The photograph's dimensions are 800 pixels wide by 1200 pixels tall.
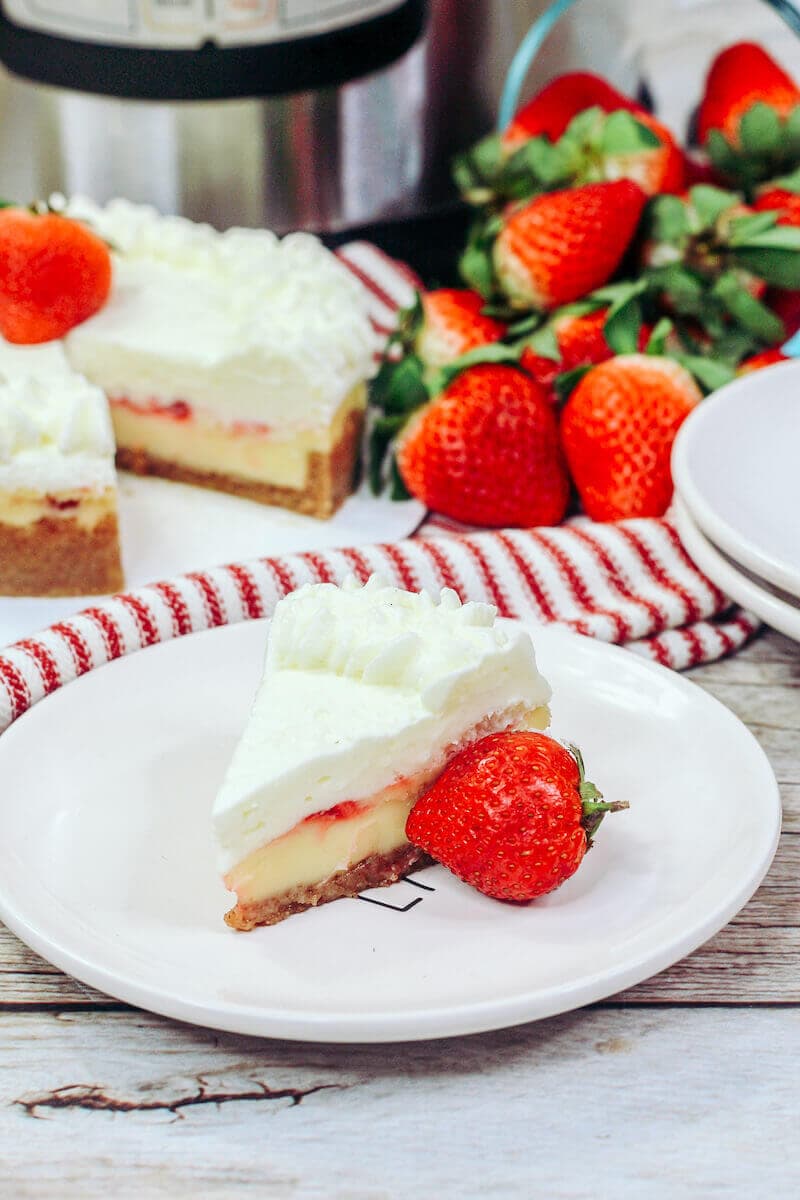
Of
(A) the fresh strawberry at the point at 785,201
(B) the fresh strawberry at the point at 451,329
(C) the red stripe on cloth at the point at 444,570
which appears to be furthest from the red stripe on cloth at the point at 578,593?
(A) the fresh strawberry at the point at 785,201

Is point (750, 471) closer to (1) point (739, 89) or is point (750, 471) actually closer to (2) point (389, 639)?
(2) point (389, 639)

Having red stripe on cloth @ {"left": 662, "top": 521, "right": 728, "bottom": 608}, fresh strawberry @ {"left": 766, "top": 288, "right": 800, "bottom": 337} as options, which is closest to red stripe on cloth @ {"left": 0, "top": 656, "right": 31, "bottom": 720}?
red stripe on cloth @ {"left": 662, "top": 521, "right": 728, "bottom": 608}

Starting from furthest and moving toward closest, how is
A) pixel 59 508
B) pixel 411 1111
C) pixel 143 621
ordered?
1. pixel 59 508
2. pixel 143 621
3. pixel 411 1111

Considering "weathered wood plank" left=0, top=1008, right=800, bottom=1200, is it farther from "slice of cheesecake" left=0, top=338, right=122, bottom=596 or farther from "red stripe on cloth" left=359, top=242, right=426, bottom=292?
"red stripe on cloth" left=359, top=242, right=426, bottom=292

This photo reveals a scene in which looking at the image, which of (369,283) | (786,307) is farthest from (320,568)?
(369,283)

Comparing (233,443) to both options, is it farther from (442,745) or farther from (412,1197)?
(412,1197)

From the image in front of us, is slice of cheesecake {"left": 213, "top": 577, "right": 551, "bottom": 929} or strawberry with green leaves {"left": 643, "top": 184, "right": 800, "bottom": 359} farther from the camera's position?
strawberry with green leaves {"left": 643, "top": 184, "right": 800, "bottom": 359}
